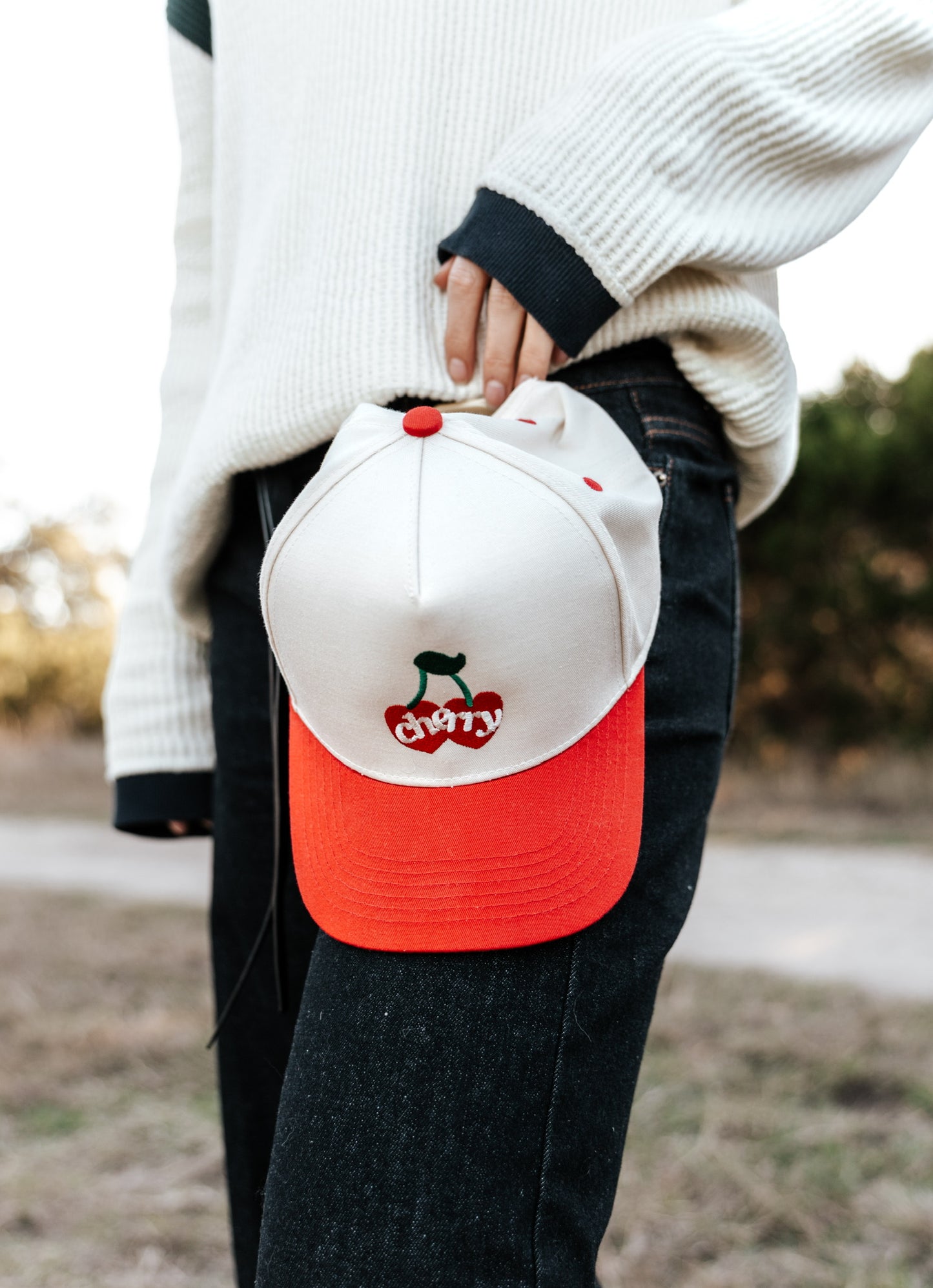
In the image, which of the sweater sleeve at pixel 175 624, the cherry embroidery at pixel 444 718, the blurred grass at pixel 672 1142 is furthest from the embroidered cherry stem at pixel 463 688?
the blurred grass at pixel 672 1142

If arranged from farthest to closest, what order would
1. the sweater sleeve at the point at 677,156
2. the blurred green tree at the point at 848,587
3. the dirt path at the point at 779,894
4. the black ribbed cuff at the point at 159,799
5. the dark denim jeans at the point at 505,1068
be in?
the blurred green tree at the point at 848,587 < the dirt path at the point at 779,894 < the black ribbed cuff at the point at 159,799 < the sweater sleeve at the point at 677,156 < the dark denim jeans at the point at 505,1068

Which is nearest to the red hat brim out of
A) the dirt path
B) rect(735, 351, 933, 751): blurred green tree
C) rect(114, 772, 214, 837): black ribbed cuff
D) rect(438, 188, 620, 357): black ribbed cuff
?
rect(438, 188, 620, 357): black ribbed cuff

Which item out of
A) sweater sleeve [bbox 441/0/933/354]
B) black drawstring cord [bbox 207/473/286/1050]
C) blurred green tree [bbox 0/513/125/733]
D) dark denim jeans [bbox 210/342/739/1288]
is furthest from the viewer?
blurred green tree [bbox 0/513/125/733]

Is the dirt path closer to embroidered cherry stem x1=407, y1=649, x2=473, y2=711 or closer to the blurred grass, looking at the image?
the blurred grass

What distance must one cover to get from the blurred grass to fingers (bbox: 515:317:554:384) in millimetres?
1427

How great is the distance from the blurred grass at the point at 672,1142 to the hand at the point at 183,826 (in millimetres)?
931

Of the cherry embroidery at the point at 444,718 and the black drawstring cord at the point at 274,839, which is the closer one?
the cherry embroidery at the point at 444,718

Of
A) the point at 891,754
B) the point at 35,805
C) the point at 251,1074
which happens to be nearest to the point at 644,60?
the point at 251,1074

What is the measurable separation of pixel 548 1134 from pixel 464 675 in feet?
0.97

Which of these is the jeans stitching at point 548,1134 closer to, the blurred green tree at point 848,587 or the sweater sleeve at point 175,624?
the sweater sleeve at point 175,624

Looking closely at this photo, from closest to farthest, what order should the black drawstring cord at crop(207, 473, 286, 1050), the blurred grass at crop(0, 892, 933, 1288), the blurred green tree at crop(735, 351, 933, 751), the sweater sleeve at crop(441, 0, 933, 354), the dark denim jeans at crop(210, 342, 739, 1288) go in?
the dark denim jeans at crop(210, 342, 739, 1288) < the sweater sleeve at crop(441, 0, 933, 354) < the black drawstring cord at crop(207, 473, 286, 1050) < the blurred grass at crop(0, 892, 933, 1288) < the blurred green tree at crop(735, 351, 933, 751)

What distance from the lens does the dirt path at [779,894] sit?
3.21 meters

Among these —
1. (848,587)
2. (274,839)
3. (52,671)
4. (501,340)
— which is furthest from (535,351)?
(52,671)

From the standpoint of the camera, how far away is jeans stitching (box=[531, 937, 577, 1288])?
0.69m
